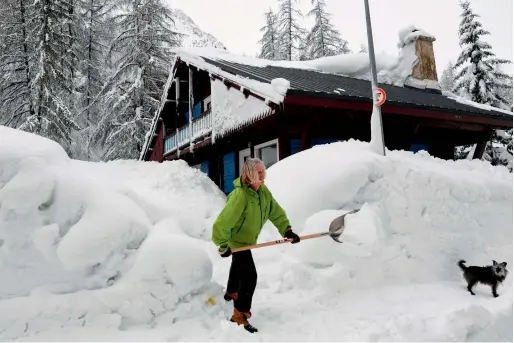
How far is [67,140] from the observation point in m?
17.7

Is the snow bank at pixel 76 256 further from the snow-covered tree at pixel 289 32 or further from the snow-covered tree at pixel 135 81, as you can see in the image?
the snow-covered tree at pixel 289 32

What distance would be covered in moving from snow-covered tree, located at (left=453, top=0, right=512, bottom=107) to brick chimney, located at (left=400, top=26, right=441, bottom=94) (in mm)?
5262

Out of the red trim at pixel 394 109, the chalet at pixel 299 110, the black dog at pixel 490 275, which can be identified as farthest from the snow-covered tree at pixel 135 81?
the black dog at pixel 490 275

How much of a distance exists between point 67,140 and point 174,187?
440 inches

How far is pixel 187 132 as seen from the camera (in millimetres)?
15188

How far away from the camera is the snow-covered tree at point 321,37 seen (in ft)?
94.6

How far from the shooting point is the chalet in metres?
8.69

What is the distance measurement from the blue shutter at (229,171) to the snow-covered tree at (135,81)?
7.55 meters

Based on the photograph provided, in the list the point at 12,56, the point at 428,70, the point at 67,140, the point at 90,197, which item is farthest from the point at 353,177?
the point at 12,56

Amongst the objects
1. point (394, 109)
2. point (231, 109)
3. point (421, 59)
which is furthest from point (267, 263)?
point (421, 59)

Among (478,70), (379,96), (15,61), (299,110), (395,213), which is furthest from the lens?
(478,70)

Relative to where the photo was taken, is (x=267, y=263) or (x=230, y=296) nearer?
(x=230, y=296)

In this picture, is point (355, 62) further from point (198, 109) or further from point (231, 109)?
point (198, 109)

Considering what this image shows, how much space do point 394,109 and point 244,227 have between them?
7081mm
